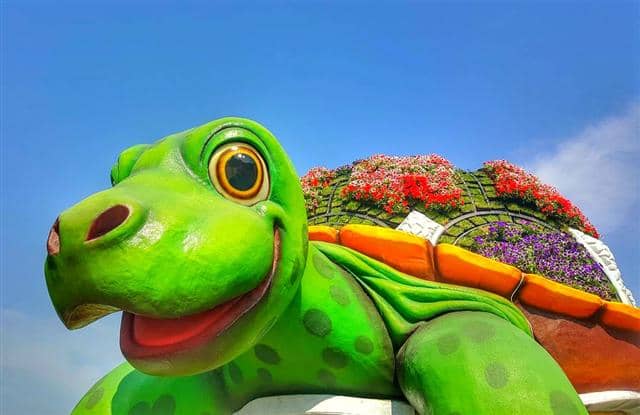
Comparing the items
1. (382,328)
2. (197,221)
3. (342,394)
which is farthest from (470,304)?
(197,221)

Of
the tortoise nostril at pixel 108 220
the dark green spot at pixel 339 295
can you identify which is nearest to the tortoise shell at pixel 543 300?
the dark green spot at pixel 339 295

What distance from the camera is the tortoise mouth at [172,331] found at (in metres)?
2.69

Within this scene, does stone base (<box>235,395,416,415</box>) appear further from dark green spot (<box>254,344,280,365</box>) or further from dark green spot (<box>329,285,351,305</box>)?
dark green spot (<box>329,285,351,305</box>)

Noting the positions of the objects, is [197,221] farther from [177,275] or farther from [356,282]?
[356,282]

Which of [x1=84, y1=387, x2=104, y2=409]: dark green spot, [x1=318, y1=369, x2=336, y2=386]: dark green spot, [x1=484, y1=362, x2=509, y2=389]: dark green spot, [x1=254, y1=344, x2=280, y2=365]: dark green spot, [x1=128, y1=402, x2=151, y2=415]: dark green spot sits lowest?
[x1=84, y1=387, x2=104, y2=409]: dark green spot

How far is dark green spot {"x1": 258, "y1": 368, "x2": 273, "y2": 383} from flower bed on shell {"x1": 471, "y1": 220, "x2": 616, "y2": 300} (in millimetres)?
1603

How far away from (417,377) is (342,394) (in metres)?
0.47

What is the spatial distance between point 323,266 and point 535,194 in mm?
2118

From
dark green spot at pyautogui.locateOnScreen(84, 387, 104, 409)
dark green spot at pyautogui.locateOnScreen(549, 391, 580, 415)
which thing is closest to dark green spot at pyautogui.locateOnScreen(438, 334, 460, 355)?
dark green spot at pyautogui.locateOnScreen(549, 391, 580, 415)

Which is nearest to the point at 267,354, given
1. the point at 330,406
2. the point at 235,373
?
the point at 235,373

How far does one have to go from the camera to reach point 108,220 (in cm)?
256

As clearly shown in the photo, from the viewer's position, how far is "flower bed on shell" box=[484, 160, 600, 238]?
194 inches

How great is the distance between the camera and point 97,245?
249cm

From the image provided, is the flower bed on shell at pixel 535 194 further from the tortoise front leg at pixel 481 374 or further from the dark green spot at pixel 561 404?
the dark green spot at pixel 561 404
